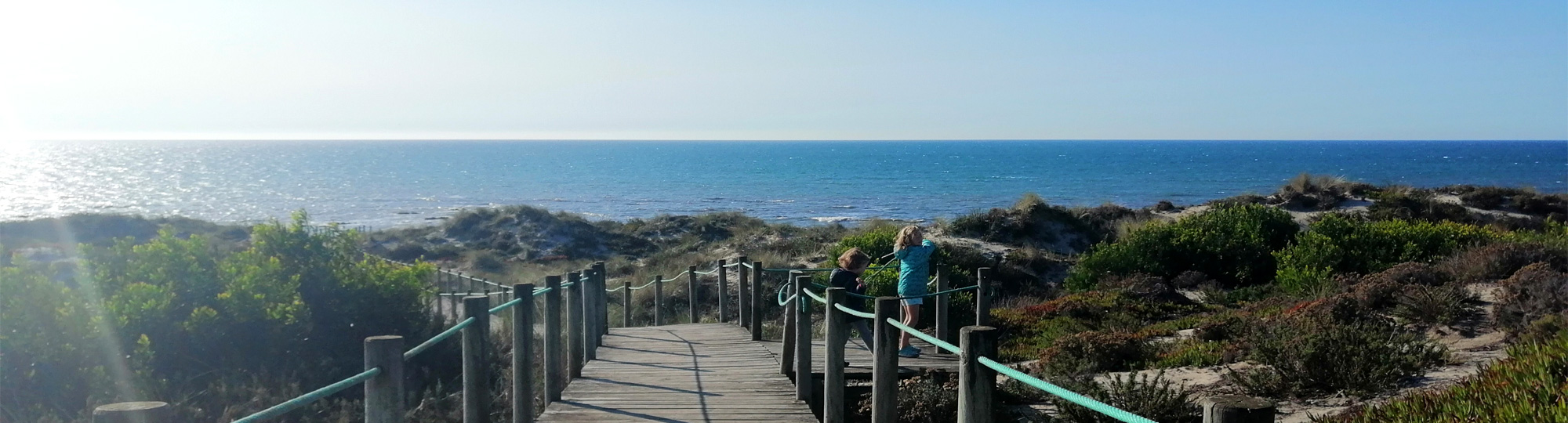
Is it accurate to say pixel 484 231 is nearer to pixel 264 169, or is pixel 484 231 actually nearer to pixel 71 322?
pixel 71 322

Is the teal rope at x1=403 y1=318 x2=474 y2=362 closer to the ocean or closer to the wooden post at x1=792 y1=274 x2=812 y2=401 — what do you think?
the wooden post at x1=792 y1=274 x2=812 y2=401

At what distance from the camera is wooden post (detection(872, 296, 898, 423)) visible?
5.25 m

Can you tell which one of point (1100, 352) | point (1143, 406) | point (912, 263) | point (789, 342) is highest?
point (912, 263)

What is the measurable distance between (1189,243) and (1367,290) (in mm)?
7874

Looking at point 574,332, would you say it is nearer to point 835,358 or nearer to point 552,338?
point 552,338

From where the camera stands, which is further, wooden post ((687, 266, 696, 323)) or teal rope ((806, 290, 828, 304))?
wooden post ((687, 266, 696, 323))

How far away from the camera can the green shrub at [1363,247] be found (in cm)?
1502

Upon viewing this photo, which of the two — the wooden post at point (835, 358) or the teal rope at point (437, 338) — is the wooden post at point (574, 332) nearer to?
the wooden post at point (835, 358)

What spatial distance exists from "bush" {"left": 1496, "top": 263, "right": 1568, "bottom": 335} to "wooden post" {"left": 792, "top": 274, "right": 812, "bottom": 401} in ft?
18.3

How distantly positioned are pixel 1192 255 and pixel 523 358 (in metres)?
14.5

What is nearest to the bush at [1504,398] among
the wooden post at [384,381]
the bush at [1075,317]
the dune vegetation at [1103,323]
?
the dune vegetation at [1103,323]

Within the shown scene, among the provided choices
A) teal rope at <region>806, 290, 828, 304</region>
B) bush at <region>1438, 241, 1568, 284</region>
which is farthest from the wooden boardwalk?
bush at <region>1438, 241, 1568, 284</region>

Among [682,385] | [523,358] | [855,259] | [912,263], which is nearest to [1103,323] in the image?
[912,263]

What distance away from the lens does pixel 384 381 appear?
14.0 feet
